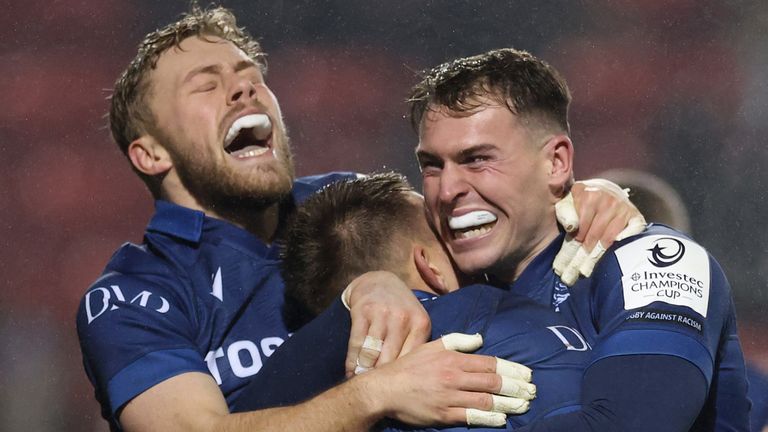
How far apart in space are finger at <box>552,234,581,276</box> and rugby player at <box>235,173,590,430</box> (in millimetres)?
94

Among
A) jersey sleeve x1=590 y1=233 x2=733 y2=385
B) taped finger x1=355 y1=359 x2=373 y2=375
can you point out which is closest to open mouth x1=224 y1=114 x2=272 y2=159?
taped finger x1=355 y1=359 x2=373 y2=375

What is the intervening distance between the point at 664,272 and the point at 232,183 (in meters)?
1.10

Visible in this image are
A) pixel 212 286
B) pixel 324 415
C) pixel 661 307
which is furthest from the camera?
pixel 212 286

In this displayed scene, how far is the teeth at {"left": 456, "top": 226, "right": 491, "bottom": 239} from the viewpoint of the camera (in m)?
2.17

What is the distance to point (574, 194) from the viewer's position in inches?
86.7

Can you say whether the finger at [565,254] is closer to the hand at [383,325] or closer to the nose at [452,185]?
the nose at [452,185]

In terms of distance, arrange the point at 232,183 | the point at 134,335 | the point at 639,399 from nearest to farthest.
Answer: the point at 639,399 → the point at 134,335 → the point at 232,183

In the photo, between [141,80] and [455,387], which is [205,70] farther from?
[455,387]

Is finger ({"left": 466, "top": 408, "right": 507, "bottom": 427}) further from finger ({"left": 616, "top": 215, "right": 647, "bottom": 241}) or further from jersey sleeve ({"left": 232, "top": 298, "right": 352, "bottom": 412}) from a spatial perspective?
finger ({"left": 616, "top": 215, "right": 647, "bottom": 241})

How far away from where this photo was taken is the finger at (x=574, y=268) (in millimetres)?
2094

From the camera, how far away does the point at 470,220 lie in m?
2.14

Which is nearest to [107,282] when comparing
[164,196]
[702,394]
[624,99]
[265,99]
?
[164,196]

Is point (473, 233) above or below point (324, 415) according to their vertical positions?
above

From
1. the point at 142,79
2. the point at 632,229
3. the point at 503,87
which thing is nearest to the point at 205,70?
the point at 142,79
